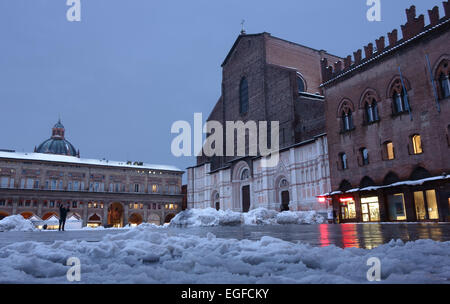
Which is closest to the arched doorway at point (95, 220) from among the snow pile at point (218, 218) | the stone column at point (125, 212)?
the stone column at point (125, 212)

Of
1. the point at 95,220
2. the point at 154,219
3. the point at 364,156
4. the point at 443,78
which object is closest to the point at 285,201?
the point at 364,156

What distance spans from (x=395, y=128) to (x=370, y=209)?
6323 millimetres

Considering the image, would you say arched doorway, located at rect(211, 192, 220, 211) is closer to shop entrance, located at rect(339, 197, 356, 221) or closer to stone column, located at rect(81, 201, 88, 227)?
stone column, located at rect(81, 201, 88, 227)

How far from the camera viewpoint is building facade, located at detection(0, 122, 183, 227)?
5262 centimetres

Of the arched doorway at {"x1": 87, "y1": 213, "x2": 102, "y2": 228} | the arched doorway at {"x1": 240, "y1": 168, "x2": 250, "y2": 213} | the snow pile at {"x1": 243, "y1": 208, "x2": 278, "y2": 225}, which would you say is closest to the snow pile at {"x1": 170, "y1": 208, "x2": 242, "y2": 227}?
the snow pile at {"x1": 243, "y1": 208, "x2": 278, "y2": 225}

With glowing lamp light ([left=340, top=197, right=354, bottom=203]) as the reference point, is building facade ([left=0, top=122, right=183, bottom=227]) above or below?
above

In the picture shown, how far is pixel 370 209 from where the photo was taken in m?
24.0

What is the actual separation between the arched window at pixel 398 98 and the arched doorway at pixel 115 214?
5300 cm

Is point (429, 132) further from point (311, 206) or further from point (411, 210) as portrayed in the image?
point (311, 206)

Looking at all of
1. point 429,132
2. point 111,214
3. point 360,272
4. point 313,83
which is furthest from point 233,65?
point 360,272

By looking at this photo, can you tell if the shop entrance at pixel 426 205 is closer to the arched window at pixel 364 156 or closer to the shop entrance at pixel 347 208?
the arched window at pixel 364 156

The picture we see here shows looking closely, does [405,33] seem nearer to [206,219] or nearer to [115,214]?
[206,219]
